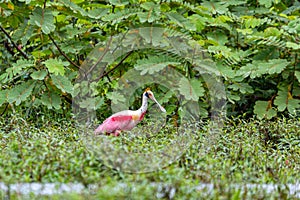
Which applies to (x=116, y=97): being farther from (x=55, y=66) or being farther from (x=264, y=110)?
(x=264, y=110)

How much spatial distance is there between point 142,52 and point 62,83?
0.99m

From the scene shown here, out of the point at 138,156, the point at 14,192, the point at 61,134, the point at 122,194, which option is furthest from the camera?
the point at 61,134

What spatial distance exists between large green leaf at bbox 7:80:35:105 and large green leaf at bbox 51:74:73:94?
284mm

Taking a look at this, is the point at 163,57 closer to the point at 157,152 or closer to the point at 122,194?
the point at 157,152

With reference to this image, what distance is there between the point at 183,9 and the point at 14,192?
13.6 feet

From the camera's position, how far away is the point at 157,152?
460 centimetres

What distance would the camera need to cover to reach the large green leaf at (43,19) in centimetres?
634

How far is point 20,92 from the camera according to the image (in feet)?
21.6

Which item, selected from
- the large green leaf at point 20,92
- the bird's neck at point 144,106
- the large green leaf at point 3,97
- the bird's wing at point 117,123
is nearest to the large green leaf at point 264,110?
the bird's neck at point 144,106

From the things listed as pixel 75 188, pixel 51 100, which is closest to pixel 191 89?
pixel 51 100

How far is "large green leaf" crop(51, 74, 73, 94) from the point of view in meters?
6.48

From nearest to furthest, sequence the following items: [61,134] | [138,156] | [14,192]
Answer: [14,192]
[138,156]
[61,134]

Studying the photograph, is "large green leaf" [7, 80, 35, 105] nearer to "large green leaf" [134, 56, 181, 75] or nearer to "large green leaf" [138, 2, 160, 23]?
"large green leaf" [134, 56, 181, 75]

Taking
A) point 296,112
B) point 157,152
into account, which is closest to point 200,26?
point 296,112
